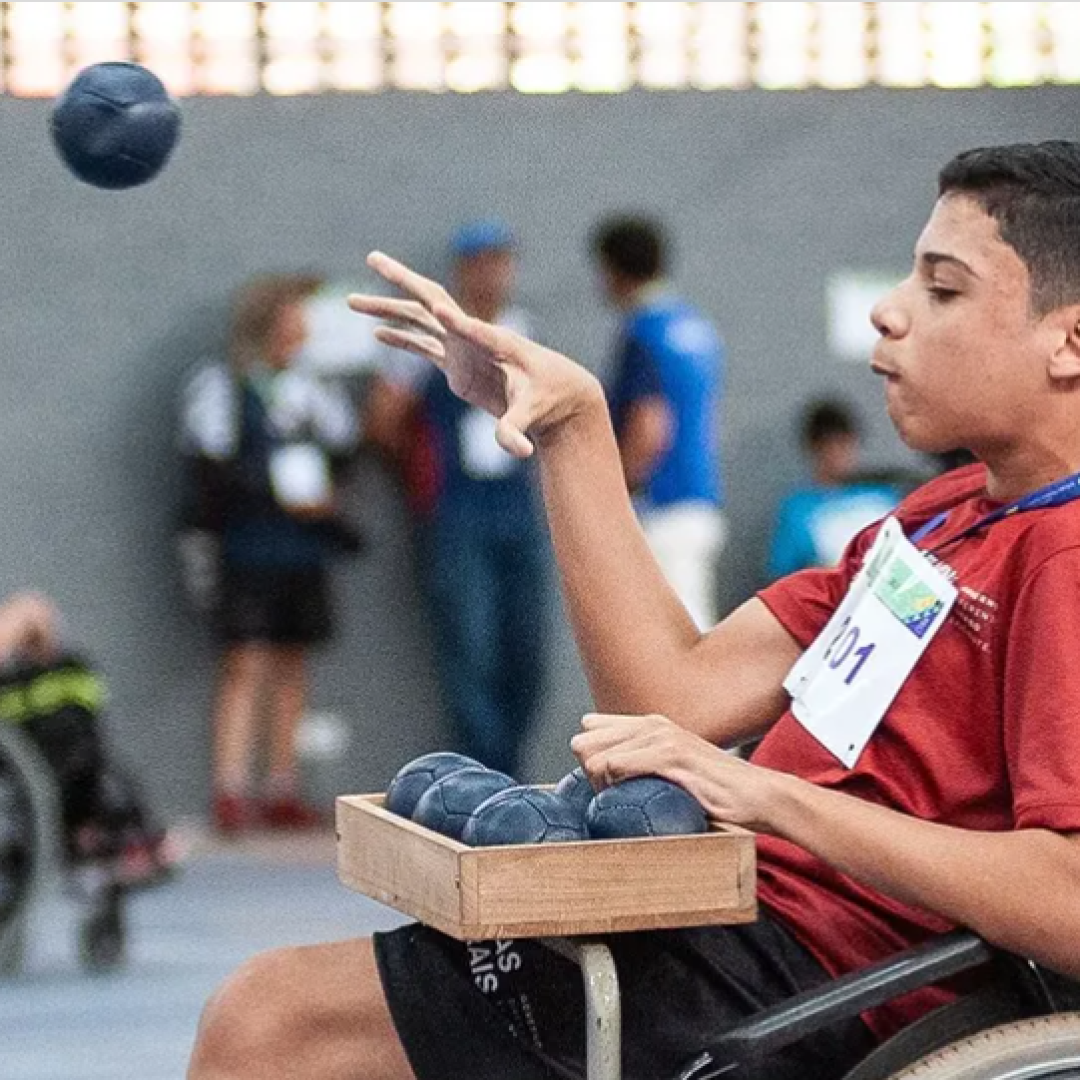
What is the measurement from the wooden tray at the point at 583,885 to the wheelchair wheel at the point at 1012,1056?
0.75 ft

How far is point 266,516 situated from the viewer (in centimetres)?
894

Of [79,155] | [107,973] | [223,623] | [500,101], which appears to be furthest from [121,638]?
[79,155]

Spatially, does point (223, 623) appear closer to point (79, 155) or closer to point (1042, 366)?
point (79, 155)

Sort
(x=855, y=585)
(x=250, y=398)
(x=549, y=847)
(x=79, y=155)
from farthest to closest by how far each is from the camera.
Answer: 1. (x=250, y=398)
2. (x=79, y=155)
3. (x=855, y=585)
4. (x=549, y=847)

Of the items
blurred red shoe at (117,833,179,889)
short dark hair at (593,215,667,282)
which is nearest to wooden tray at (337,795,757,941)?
blurred red shoe at (117,833,179,889)

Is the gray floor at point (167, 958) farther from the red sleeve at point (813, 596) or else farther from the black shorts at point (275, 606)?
the red sleeve at point (813, 596)

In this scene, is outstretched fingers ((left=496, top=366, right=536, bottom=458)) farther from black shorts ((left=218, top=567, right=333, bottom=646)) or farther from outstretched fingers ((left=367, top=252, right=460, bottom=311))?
black shorts ((left=218, top=567, right=333, bottom=646))

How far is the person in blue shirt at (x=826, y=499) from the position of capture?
9.13m

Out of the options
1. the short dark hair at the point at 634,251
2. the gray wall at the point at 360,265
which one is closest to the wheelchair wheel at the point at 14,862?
the gray wall at the point at 360,265

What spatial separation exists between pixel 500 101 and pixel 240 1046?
292 inches

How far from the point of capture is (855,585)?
2994 millimetres

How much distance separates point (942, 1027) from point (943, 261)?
0.80 meters

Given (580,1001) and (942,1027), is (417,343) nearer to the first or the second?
(580,1001)

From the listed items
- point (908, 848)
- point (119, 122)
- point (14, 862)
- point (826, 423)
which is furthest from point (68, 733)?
point (908, 848)
